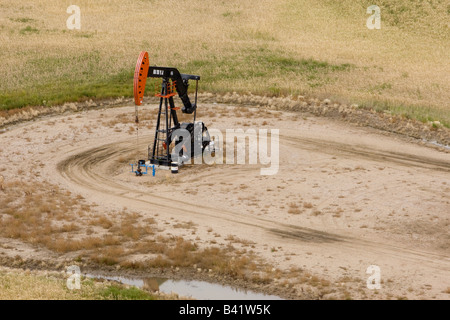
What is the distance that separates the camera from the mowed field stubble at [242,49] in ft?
166

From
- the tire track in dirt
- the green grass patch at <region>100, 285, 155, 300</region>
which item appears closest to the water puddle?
the green grass patch at <region>100, 285, 155, 300</region>

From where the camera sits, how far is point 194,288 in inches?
960

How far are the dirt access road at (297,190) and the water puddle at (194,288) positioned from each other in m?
1.98

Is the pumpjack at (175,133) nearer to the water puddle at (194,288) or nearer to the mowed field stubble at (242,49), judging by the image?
the water puddle at (194,288)

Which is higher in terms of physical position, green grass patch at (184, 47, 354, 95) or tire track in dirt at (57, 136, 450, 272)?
green grass patch at (184, 47, 354, 95)

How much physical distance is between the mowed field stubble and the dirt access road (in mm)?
6299

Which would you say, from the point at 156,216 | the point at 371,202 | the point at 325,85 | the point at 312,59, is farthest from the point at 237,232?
the point at 312,59

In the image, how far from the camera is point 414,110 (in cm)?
4534

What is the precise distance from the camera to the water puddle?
23594mm

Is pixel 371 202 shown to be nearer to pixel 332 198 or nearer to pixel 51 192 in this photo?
pixel 332 198

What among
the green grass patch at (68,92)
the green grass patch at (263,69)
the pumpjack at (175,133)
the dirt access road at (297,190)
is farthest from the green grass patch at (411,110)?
the green grass patch at (68,92)

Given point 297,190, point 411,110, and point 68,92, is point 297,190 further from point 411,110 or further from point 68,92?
point 68,92

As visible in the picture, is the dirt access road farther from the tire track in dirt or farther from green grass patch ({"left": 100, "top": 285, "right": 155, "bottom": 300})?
green grass patch ({"left": 100, "top": 285, "right": 155, "bottom": 300})

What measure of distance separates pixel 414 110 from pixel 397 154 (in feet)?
28.2
